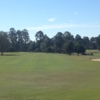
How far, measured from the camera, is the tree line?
114 metres

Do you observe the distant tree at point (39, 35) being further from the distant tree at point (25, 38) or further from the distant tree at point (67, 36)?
the distant tree at point (67, 36)

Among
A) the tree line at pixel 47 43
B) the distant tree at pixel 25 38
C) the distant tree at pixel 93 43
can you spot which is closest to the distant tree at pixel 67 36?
the tree line at pixel 47 43

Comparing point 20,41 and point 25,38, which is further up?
point 25,38

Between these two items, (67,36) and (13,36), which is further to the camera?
(13,36)

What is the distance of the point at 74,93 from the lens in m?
16.5

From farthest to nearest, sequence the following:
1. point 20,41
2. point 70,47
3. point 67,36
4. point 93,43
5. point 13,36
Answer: point 93,43, point 20,41, point 13,36, point 67,36, point 70,47

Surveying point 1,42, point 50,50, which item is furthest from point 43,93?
point 50,50

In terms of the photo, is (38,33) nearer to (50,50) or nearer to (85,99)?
(50,50)

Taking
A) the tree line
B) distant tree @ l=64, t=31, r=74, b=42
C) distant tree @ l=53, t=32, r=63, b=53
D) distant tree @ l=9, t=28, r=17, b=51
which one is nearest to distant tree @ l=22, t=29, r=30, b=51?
the tree line

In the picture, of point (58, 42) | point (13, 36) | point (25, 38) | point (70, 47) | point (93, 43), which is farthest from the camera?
point (25, 38)

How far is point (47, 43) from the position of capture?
506 ft

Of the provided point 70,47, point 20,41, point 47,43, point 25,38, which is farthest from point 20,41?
point 70,47

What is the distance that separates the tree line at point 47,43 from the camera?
114 m

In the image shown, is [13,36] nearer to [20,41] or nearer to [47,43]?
[20,41]
